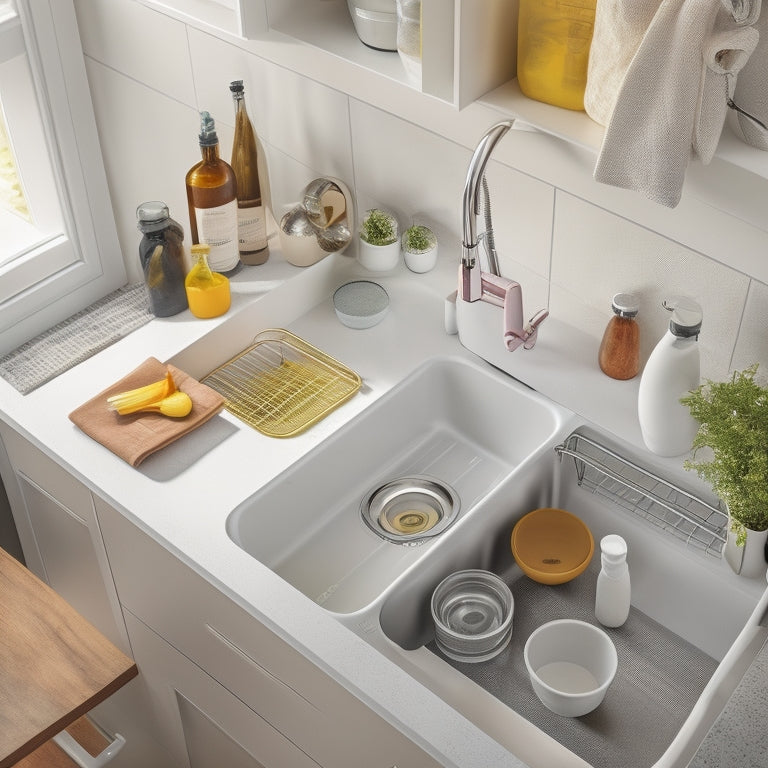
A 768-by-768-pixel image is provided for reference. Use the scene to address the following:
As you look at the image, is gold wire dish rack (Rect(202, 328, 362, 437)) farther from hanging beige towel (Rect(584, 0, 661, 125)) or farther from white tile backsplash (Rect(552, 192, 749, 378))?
hanging beige towel (Rect(584, 0, 661, 125))

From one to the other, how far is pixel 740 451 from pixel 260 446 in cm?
74

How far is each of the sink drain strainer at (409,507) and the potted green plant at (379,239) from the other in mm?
418

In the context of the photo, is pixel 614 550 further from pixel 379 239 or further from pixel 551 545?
pixel 379 239

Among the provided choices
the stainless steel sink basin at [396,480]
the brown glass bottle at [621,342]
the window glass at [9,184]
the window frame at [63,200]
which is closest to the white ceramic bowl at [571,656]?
the stainless steel sink basin at [396,480]

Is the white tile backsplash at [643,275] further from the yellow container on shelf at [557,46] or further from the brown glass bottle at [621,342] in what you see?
the yellow container on shelf at [557,46]

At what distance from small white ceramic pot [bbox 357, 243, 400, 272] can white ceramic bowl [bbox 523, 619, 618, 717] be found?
737 mm

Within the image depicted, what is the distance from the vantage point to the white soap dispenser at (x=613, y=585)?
148cm

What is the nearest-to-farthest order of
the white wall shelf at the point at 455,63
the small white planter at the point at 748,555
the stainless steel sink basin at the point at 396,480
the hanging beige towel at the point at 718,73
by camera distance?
the hanging beige towel at the point at 718,73, the white wall shelf at the point at 455,63, the small white planter at the point at 748,555, the stainless steel sink basin at the point at 396,480

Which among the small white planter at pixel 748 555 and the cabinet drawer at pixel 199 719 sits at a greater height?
the small white planter at pixel 748 555

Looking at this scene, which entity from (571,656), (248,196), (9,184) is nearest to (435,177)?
(248,196)

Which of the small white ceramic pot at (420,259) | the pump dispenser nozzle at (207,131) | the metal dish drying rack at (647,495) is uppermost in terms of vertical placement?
the pump dispenser nozzle at (207,131)

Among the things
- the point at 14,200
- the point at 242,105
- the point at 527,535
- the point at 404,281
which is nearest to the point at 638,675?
the point at 527,535

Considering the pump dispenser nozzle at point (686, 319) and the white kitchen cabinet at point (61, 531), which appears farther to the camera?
the white kitchen cabinet at point (61, 531)

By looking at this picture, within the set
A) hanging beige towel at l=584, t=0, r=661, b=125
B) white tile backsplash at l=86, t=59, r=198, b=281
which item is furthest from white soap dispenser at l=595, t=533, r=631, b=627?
white tile backsplash at l=86, t=59, r=198, b=281
